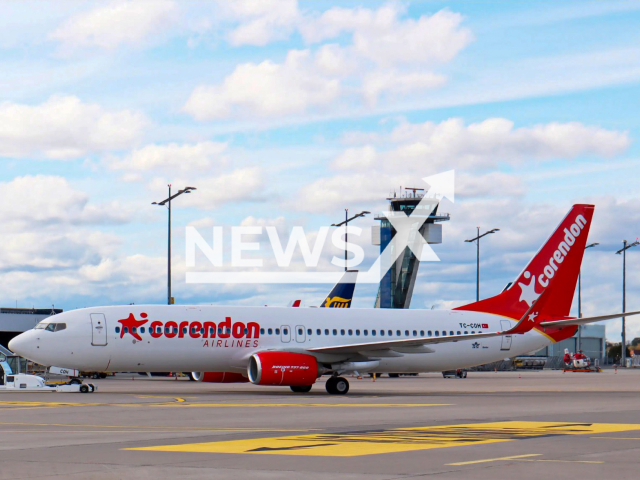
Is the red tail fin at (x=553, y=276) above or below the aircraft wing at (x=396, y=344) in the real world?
above

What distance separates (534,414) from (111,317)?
1856cm

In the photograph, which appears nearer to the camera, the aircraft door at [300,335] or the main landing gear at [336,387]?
the main landing gear at [336,387]

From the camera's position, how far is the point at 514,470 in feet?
40.2

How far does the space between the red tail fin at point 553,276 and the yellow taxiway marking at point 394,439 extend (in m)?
23.6

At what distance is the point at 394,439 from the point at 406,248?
104387 millimetres

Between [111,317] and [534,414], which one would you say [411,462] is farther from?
[111,317]

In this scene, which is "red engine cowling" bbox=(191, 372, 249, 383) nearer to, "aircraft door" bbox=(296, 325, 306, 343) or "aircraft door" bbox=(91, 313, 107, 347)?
"aircraft door" bbox=(296, 325, 306, 343)

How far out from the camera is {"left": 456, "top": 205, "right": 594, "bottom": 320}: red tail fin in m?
44.1

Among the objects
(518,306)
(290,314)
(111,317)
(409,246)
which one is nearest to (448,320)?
(518,306)

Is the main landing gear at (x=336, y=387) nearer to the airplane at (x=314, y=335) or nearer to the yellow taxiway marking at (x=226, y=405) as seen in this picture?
the airplane at (x=314, y=335)

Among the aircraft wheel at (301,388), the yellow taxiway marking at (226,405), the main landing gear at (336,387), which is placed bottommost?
the aircraft wheel at (301,388)

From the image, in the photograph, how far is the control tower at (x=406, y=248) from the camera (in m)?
118

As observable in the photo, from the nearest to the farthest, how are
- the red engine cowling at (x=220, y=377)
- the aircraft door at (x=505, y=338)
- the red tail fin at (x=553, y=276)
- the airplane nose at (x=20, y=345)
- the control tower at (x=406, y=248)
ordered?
the airplane nose at (x=20, y=345) → the red engine cowling at (x=220, y=377) → the aircraft door at (x=505, y=338) → the red tail fin at (x=553, y=276) → the control tower at (x=406, y=248)

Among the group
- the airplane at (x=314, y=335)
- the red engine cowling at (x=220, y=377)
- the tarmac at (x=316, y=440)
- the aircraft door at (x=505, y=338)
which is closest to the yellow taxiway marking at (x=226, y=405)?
the tarmac at (x=316, y=440)
